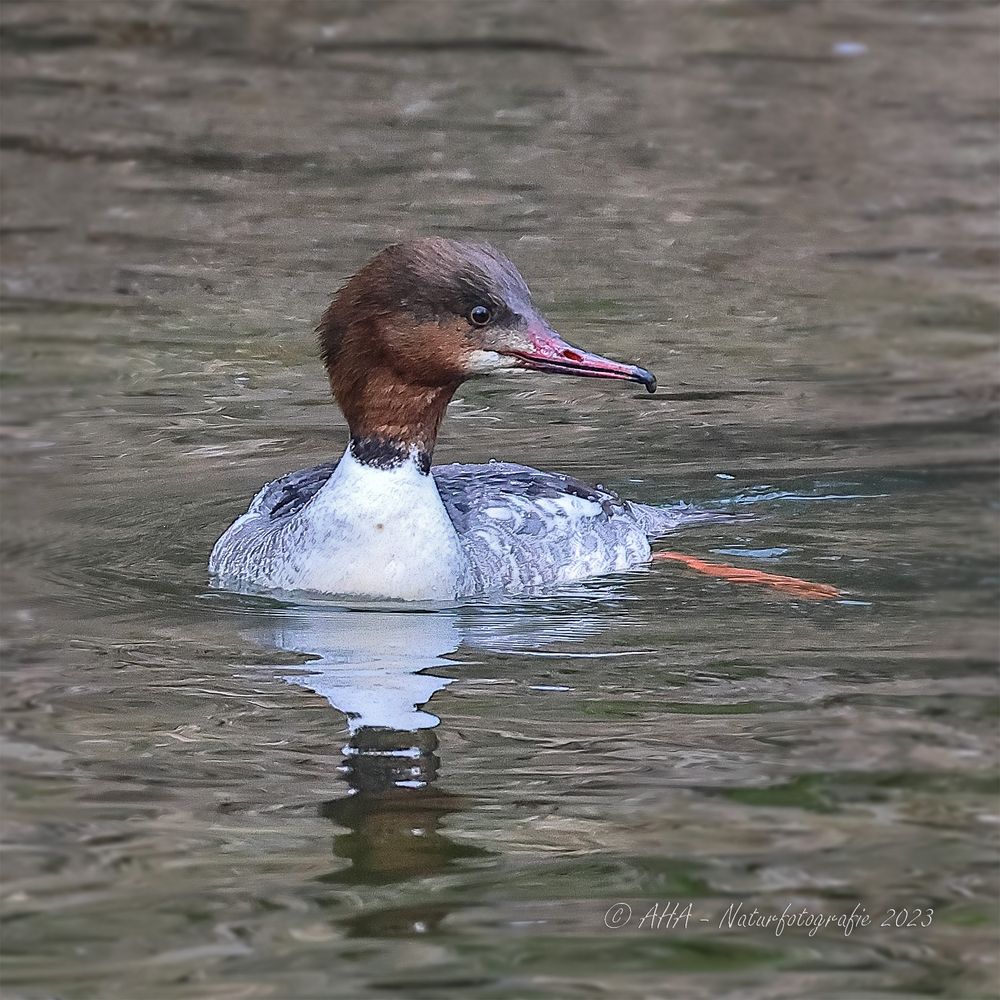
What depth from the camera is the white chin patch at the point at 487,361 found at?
6.93 m

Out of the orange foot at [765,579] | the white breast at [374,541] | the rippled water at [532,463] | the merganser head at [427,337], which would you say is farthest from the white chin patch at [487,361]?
the orange foot at [765,579]

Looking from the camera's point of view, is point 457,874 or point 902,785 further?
point 902,785

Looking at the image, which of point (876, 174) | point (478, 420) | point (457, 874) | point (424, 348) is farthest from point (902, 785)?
point (876, 174)

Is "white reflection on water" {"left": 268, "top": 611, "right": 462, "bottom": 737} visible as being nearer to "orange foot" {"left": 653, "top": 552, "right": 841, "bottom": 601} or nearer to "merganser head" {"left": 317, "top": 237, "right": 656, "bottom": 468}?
"merganser head" {"left": 317, "top": 237, "right": 656, "bottom": 468}

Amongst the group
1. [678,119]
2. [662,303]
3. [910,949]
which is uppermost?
[678,119]

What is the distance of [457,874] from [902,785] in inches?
48.7

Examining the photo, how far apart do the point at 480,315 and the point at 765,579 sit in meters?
1.41

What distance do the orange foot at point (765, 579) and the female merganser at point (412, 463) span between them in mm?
320

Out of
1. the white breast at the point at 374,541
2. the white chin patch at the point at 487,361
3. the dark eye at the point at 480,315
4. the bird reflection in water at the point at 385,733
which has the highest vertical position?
the dark eye at the point at 480,315

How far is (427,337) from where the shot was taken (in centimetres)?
693

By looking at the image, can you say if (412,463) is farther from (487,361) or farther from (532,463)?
(532,463)

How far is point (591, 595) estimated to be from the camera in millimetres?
7418

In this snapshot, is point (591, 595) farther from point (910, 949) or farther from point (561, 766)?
point (910, 949)

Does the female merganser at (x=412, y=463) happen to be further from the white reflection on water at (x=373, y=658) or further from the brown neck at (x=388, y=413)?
the white reflection on water at (x=373, y=658)
